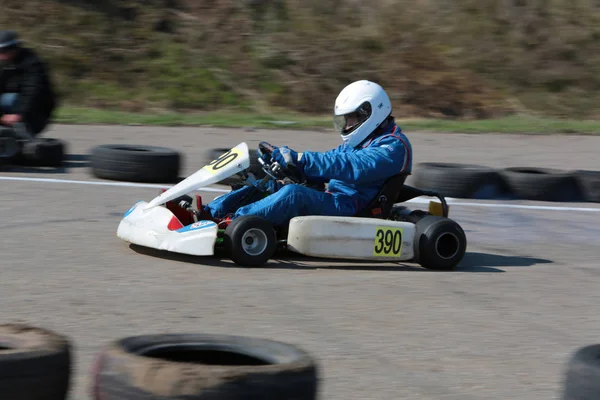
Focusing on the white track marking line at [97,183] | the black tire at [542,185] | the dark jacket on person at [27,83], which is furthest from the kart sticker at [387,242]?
the dark jacket on person at [27,83]

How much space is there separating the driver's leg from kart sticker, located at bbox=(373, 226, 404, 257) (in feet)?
1.04

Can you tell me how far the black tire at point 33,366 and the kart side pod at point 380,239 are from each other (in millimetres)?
2783

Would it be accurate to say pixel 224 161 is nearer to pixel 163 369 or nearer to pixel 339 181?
pixel 339 181

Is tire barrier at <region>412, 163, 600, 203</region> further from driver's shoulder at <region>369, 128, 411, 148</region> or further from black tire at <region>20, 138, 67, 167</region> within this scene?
black tire at <region>20, 138, 67, 167</region>

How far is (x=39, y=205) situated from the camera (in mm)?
7684

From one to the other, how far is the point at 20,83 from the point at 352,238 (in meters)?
5.33

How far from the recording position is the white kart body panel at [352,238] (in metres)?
5.78

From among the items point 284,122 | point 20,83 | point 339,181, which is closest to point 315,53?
point 284,122

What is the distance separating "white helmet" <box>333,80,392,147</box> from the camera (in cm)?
613

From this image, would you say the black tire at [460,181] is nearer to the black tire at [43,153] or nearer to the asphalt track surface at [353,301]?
the asphalt track surface at [353,301]

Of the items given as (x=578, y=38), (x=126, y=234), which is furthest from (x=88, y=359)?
(x=578, y=38)

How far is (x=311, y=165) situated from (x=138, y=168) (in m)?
3.48

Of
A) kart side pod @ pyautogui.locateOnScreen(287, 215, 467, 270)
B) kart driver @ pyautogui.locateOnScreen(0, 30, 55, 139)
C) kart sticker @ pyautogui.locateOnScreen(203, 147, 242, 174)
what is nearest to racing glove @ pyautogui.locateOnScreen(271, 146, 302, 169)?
kart sticker @ pyautogui.locateOnScreen(203, 147, 242, 174)

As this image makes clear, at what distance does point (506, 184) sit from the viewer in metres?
9.01
